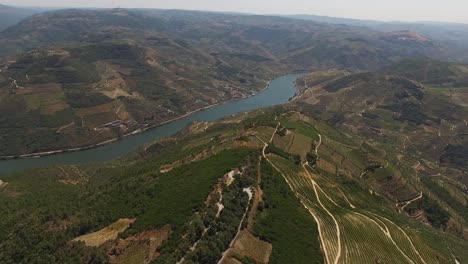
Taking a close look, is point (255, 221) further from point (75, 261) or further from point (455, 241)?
point (455, 241)

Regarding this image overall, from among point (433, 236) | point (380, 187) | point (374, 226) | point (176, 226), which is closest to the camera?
point (176, 226)

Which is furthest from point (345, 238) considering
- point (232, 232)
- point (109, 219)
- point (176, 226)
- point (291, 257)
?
point (109, 219)

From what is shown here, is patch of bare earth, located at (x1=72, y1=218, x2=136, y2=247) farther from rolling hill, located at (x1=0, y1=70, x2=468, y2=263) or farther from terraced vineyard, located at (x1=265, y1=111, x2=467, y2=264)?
terraced vineyard, located at (x1=265, y1=111, x2=467, y2=264)

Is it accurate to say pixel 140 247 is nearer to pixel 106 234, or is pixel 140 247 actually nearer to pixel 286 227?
pixel 106 234

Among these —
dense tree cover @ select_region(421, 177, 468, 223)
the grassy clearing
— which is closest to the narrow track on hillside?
the grassy clearing

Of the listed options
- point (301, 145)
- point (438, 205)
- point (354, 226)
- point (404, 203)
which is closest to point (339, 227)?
point (354, 226)

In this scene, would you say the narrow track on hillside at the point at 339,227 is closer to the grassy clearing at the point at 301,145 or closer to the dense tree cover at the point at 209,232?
the grassy clearing at the point at 301,145

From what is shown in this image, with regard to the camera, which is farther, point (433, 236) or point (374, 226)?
point (433, 236)
